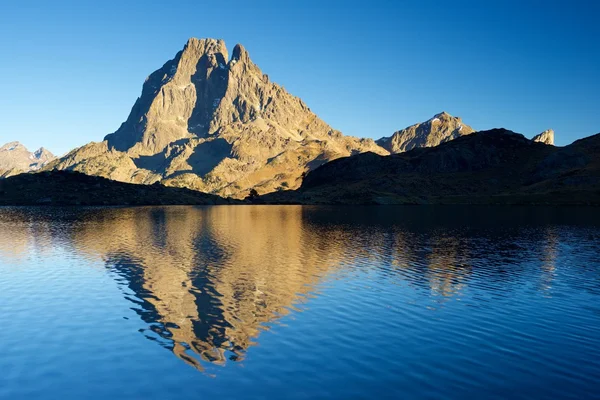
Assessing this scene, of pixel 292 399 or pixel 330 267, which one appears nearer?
pixel 292 399

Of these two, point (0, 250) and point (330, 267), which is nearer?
point (330, 267)

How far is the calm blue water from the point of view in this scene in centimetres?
2548

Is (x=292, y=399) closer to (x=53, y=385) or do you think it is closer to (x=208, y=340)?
(x=208, y=340)

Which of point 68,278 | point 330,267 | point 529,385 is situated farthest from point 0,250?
point 529,385

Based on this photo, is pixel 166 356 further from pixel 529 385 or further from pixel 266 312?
pixel 529 385

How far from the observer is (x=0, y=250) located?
82375mm

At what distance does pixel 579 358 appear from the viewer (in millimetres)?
29203

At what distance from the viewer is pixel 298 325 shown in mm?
36750

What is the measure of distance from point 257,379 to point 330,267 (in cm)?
4024

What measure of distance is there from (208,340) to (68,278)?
1306 inches

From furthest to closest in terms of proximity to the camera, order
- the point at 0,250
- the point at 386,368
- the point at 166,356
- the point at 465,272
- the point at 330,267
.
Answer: the point at 0,250
the point at 330,267
the point at 465,272
the point at 166,356
the point at 386,368

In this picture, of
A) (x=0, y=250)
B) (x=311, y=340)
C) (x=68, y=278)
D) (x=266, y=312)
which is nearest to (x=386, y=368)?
(x=311, y=340)

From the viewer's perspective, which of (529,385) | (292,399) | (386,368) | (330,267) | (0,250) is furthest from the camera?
(0,250)

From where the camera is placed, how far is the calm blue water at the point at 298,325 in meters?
25.5
